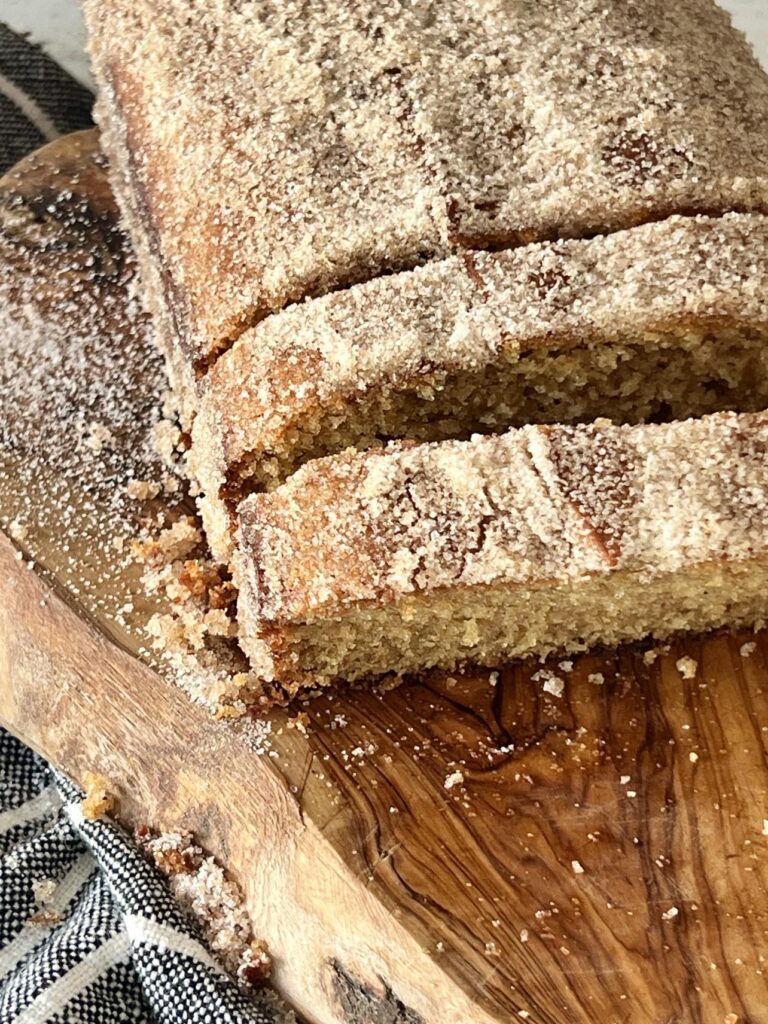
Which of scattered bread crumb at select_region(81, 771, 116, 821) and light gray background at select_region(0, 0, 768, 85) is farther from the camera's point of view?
light gray background at select_region(0, 0, 768, 85)

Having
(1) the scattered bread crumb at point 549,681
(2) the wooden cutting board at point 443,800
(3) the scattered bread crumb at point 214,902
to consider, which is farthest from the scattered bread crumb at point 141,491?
(1) the scattered bread crumb at point 549,681

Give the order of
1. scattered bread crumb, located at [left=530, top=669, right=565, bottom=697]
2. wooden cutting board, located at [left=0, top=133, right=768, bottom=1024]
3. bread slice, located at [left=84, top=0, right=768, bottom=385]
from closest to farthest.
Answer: wooden cutting board, located at [left=0, top=133, right=768, bottom=1024] → scattered bread crumb, located at [left=530, top=669, right=565, bottom=697] → bread slice, located at [left=84, top=0, right=768, bottom=385]

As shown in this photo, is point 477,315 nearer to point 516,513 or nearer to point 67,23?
point 516,513

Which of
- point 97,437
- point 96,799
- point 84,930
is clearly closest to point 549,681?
point 96,799

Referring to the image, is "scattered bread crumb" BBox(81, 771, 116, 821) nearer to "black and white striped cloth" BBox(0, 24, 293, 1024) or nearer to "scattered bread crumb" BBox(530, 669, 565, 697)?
"black and white striped cloth" BBox(0, 24, 293, 1024)

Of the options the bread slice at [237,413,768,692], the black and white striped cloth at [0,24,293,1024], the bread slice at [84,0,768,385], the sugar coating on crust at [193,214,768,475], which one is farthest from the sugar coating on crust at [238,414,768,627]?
the black and white striped cloth at [0,24,293,1024]

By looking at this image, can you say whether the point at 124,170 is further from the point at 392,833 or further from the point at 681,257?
the point at 392,833
